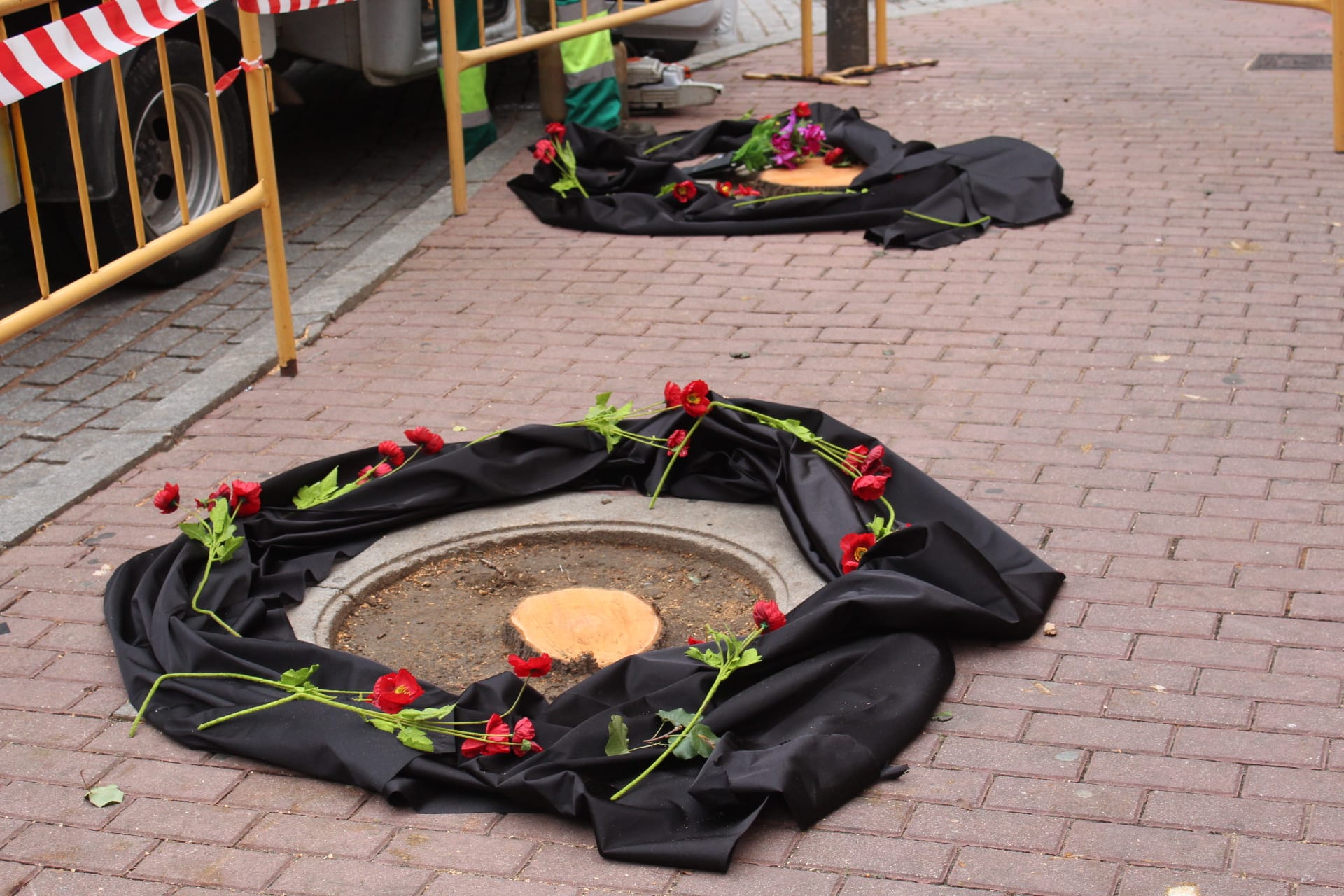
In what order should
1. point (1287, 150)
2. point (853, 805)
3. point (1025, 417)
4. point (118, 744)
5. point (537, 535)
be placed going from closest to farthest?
point (853, 805) < point (118, 744) < point (537, 535) < point (1025, 417) < point (1287, 150)

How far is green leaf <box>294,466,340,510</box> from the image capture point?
13.5ft

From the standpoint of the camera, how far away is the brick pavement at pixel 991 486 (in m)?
2.83

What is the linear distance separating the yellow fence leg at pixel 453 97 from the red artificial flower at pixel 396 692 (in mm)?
4266

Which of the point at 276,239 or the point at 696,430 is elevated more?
the point at 276,239

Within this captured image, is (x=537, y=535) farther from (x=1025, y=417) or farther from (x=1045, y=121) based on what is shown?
(x=1045, y=121)

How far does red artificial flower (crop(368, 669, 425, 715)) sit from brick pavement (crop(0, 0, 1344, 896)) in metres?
0.20

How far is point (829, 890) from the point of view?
272cm

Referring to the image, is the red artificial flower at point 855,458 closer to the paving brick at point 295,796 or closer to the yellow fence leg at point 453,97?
the paving brick at point 295,796

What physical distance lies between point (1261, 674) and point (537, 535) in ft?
6.29

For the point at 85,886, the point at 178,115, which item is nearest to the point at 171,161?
the point at 178,115

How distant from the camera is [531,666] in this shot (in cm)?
318

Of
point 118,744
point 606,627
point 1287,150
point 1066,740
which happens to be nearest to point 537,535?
point 606,627

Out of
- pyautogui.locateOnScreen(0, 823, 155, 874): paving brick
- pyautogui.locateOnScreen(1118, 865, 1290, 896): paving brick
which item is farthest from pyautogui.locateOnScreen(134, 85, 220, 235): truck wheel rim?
pyautogui.locateOnScreen(1118, 865, 1290, 896): paving brick

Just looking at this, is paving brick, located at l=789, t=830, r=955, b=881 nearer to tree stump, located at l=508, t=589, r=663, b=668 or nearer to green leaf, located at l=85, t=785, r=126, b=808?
tree stump, located at l=508, t=589, r=663, b=668
